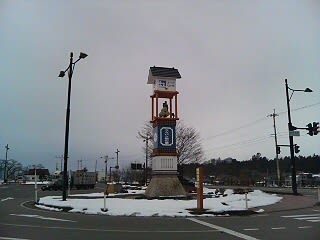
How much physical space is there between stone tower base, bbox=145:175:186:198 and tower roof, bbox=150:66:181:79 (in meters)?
7.13

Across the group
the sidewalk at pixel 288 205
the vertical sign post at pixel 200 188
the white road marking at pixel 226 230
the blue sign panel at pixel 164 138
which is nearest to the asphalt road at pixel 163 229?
the white road marking at pixel 226 230

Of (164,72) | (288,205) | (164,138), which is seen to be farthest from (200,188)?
(164,72)

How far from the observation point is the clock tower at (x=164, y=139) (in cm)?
2744

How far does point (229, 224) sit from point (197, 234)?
9.96ft

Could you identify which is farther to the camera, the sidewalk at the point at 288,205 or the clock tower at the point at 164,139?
the clock tower at the point at 164,139

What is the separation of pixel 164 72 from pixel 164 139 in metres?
4.91

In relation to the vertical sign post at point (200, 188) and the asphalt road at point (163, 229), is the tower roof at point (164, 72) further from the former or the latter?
the asphalt road at point (163, 229)

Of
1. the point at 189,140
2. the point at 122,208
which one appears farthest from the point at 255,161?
the point at 122,208

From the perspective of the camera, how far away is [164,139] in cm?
2828

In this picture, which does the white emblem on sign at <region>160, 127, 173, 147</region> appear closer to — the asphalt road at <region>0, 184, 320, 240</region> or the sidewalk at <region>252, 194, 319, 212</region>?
the sidewalk at <region>252, 194, 319, 212</region>

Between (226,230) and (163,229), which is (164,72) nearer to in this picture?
(163,229)

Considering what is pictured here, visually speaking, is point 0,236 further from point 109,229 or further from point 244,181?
point 244,181

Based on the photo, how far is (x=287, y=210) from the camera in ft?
67.7

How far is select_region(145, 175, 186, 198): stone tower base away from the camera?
27.1m
